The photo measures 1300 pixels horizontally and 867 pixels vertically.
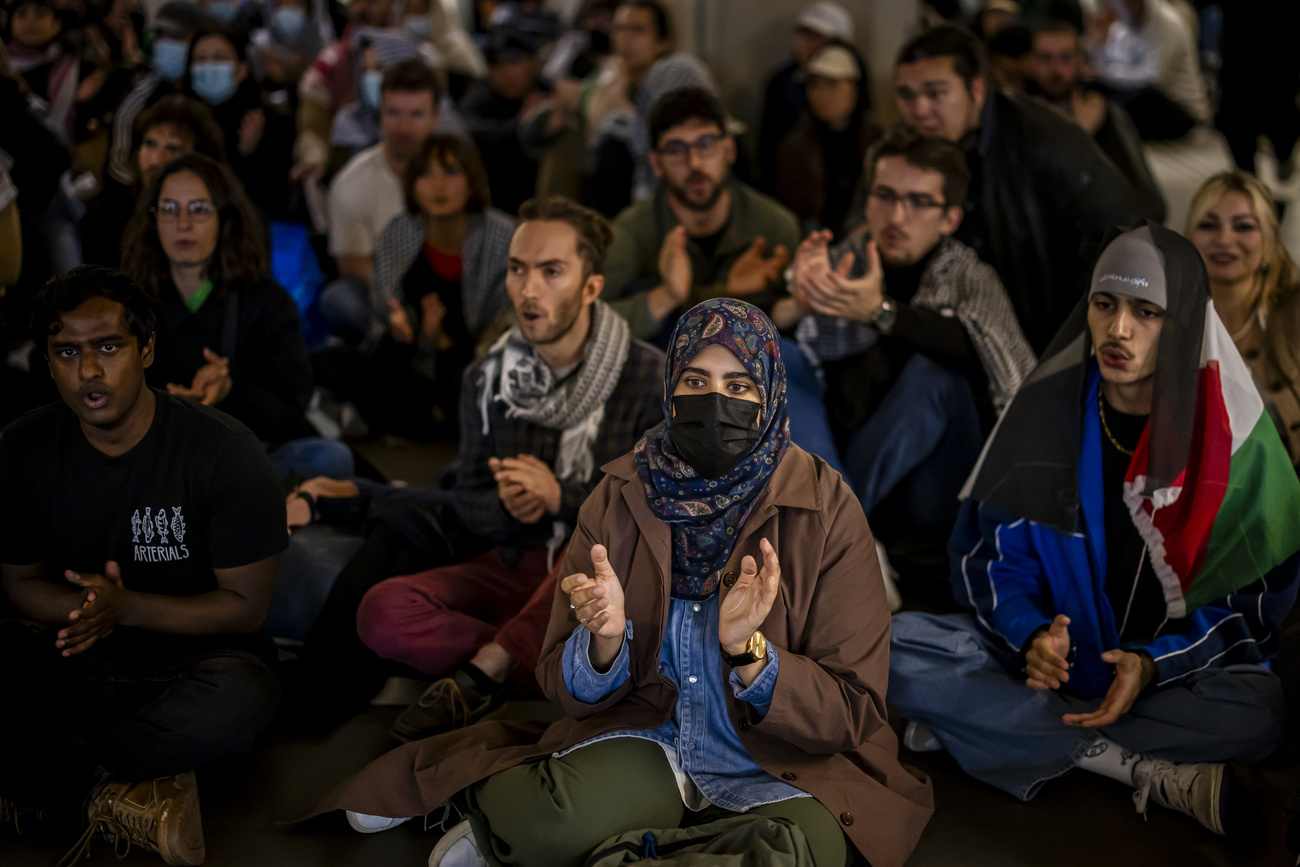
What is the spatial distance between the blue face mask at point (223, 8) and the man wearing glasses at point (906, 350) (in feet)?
15.3

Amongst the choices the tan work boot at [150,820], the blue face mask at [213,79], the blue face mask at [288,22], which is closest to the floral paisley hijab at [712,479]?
the tan work boot at [150,820]

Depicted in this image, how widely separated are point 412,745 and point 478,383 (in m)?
1.17

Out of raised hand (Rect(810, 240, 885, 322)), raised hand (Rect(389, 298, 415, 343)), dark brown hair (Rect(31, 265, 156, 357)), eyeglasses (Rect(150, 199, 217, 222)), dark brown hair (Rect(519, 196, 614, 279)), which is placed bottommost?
raised hand (Rect(389, 298, 415, 343))

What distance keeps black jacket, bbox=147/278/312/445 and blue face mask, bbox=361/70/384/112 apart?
299 cm

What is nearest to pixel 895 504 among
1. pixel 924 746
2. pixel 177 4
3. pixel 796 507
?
pixel 924 746

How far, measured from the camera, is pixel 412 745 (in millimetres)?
2732

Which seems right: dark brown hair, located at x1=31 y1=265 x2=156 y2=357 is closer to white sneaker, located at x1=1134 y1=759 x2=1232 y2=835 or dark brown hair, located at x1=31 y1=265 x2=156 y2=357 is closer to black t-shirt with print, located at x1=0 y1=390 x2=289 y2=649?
black t-shirt with print, located at x1=0 y1=390 x2=289 y2=649

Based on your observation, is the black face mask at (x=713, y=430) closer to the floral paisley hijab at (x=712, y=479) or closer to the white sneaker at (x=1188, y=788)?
the floral paisley hijab at (x=712, y=479)

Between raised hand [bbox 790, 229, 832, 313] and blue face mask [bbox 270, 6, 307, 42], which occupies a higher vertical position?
blue face mask [bbox 270, 6, 307, 42]

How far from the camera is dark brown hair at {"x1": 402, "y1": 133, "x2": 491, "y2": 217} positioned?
16.9 feet

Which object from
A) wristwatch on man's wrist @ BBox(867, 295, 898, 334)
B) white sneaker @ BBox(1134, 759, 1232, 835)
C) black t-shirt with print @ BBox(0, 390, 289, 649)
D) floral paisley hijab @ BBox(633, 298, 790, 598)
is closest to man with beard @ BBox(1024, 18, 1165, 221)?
wristwatch on man's wrist @ BBox(867, 295, 898, 334)

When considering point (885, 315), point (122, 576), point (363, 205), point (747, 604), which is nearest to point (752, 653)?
point (747, 604)

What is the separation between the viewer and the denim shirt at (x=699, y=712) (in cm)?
248

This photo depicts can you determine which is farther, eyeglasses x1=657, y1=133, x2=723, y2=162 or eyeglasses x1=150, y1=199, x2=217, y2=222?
eyeglasses x1=657, y1=133, x2=723, y2=162
